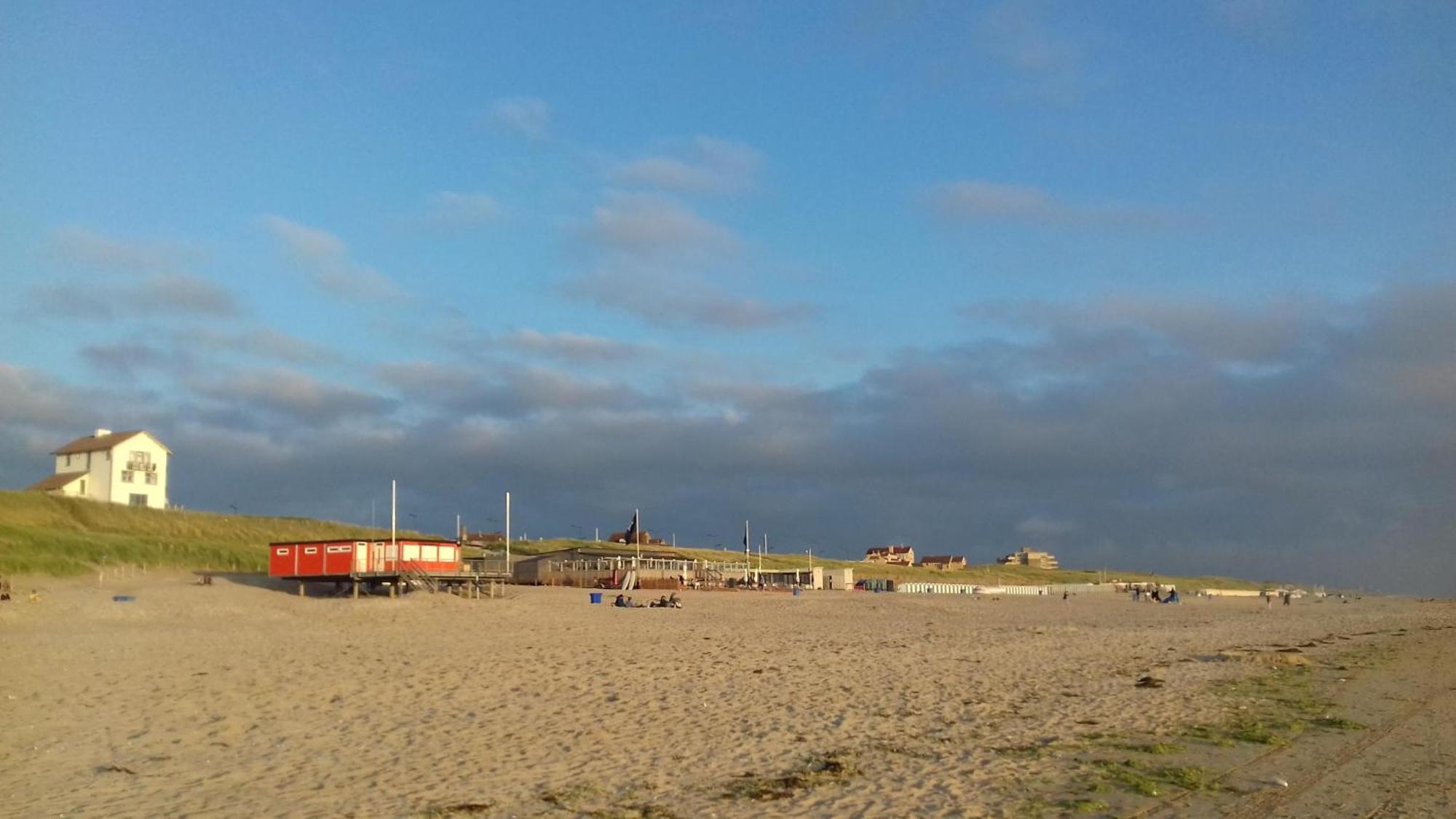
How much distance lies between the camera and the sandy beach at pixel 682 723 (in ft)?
36.9

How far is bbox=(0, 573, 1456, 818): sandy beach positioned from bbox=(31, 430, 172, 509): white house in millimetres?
45836

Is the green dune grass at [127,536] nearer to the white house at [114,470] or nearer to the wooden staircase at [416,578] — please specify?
the white house at [114,470]

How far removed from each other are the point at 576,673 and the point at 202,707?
6.93 metres

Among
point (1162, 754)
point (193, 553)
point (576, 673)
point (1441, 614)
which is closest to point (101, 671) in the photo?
point (576, 673)

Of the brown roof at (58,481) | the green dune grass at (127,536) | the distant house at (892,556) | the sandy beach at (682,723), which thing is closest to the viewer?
the sandy beach at (682,723)

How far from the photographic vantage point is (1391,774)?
1210 cm

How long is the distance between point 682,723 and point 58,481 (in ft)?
247

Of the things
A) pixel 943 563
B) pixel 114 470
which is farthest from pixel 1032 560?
pixel 114 470

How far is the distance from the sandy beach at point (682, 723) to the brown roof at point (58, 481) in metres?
47.1

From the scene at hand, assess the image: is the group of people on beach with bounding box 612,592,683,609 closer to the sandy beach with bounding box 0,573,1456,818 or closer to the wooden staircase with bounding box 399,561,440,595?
the wooden staircase with bounding box 399,561,440,595

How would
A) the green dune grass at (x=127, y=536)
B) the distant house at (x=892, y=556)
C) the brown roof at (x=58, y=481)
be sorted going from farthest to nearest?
the distant house at (x=892, y=556) < the brown roof at (x=58, y=481) < the green dune grass at (x=127, y=536)

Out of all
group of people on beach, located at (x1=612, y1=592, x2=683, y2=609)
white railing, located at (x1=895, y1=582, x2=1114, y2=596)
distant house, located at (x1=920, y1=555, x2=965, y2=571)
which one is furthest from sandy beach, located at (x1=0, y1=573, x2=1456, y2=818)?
distant house, located at (x1=920, y1=555, x2=965, y2=571)

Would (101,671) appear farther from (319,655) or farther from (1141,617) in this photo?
(1141,617)

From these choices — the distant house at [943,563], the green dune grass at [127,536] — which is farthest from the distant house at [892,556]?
the green dune grass at [127,536]
